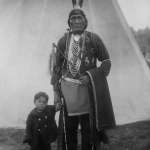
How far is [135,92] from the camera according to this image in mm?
5348

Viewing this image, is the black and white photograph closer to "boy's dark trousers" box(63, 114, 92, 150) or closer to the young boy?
the young boy

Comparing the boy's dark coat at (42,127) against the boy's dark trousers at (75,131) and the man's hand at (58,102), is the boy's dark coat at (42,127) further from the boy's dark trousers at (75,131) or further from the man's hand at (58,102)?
the boy's dark trousers at (75,131)

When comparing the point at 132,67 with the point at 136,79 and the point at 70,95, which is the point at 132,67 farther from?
the point at 70,95

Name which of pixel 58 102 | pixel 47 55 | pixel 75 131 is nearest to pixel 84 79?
pixel 58 102

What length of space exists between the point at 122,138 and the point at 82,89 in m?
1.46

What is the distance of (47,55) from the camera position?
5203mm

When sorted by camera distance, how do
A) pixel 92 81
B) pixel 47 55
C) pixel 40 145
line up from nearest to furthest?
1. pixel 92 81
2. pixel 40 145
3. pixel 47 55

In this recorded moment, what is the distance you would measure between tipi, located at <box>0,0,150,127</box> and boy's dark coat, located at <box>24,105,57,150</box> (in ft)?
4.49

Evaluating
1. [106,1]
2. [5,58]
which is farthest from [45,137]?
[106,1]

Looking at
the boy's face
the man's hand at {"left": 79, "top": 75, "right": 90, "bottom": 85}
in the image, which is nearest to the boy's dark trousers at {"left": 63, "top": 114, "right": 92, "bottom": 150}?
the man's hand at {"left": 79, "top": 75, "right": 90, "bottom": 85}

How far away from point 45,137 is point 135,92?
2.00m

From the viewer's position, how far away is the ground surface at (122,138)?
4289 millimetres

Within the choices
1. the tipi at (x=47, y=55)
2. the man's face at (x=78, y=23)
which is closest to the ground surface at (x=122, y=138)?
the tipi at (x=47, y=55)

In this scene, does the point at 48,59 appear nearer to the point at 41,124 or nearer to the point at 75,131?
the point at 41,124
